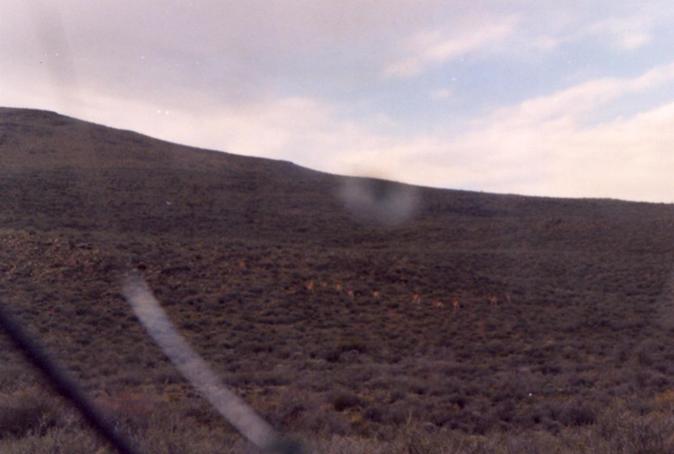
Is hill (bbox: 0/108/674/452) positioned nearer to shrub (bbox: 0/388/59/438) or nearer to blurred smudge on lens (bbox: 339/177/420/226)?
blurred smudge on lens (bbox: 339/177/420/226)

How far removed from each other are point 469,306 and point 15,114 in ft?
209

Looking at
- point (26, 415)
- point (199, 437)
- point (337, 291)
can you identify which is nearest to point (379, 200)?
point (337, 291)

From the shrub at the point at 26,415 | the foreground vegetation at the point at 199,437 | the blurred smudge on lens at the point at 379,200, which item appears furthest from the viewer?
the blurred smudge on lens at the point at 379,200

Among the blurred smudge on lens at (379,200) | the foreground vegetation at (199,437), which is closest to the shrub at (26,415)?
the foreground vegetation at (199,437)

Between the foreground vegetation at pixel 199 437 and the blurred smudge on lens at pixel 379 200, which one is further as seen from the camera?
the blurred smudge on lens at pixel 379 200

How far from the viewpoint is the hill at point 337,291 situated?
14.8 meters

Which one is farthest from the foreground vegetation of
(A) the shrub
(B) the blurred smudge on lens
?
(B) the blurred smudge on lens

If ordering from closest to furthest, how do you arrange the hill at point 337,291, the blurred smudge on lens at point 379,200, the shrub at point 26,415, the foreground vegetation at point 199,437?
the foreground vegetation at point 199,437
the shrub at point 26,415
the hill at point 337,291
the blurred smudge on lens at point 379,200

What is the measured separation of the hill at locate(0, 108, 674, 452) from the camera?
1483cm

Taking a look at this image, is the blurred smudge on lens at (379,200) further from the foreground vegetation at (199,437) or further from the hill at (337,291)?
the foreground vegetation at (199,437)

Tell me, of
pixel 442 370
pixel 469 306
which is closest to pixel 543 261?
pixel 469 306

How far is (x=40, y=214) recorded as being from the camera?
4744 centimetres

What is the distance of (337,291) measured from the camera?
105 feet

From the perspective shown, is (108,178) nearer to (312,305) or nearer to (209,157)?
(209,157)
